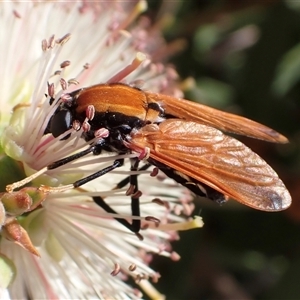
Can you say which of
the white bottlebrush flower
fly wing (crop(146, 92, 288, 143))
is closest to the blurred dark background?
the white bottlebrush flower

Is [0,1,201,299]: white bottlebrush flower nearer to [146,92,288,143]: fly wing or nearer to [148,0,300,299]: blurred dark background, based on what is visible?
[146,92,288,143]: fly wing

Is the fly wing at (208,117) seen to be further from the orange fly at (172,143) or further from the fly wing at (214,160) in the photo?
the fly wing at (214,160)

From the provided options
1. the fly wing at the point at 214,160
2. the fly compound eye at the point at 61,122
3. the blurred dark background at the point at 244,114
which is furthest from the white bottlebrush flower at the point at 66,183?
the blurred dark background at the point at 244,114

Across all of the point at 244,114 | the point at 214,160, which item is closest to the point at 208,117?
the point at 214,160

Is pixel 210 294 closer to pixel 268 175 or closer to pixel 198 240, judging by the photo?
pixel 198 240

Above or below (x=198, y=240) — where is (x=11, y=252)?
above

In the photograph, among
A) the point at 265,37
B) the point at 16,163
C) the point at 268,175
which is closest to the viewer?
the point at 268,175

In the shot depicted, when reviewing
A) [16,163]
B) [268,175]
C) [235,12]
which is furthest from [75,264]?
[235,12]

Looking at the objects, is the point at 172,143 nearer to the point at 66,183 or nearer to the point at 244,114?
the point at 66,183
